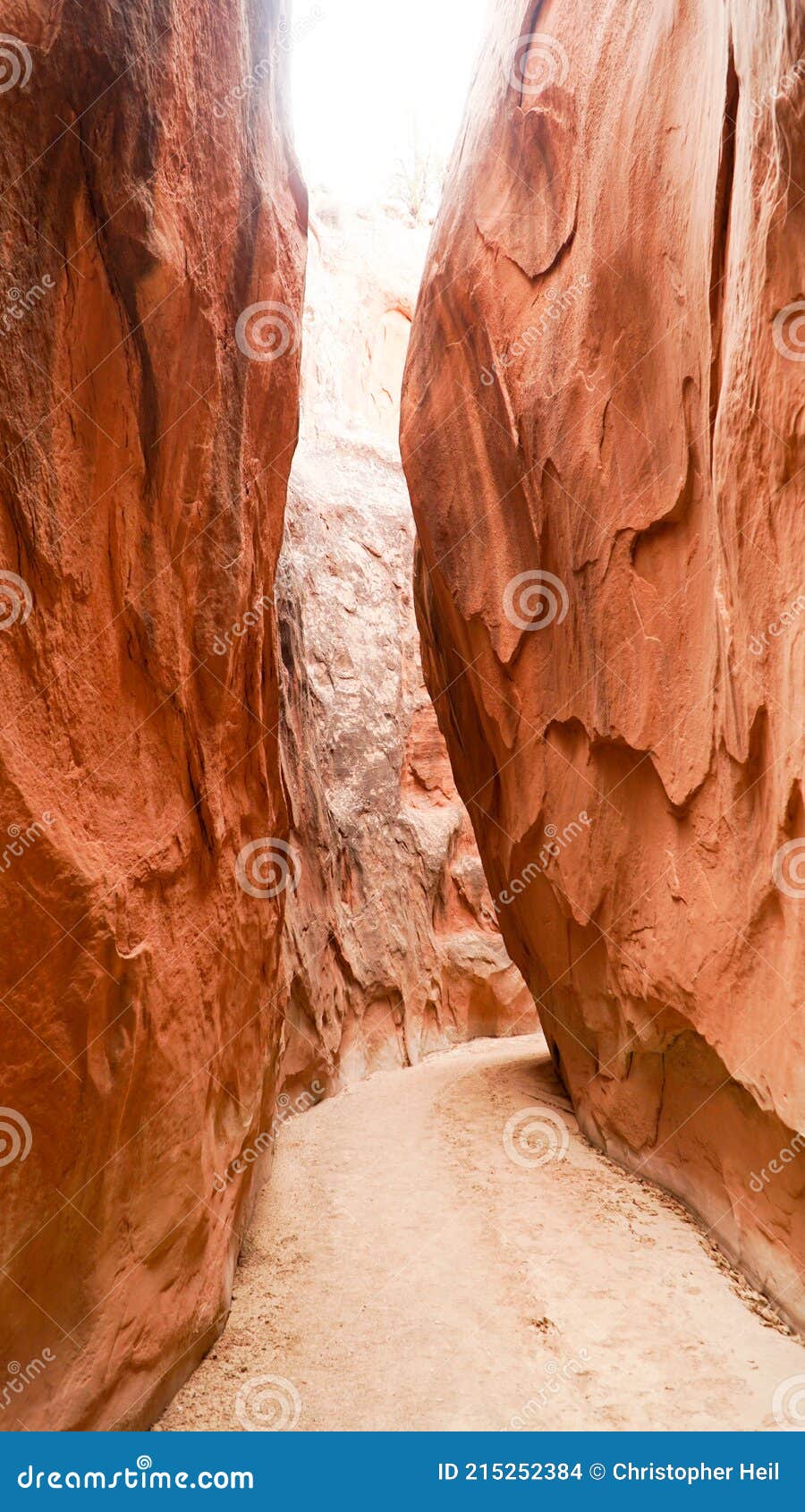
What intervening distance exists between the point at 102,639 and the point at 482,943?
11.8 meters

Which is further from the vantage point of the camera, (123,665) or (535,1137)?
(535,1137)

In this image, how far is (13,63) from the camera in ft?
10.6

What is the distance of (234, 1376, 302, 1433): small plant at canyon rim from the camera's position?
14.0 feet

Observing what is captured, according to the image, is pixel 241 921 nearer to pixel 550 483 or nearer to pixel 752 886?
pixel 752 886

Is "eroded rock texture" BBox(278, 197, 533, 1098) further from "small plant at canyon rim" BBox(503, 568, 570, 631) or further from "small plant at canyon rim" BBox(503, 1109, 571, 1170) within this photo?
"small plant at canyon rim" BBox(503, 568, 570, 631)

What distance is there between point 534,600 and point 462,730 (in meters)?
2.35

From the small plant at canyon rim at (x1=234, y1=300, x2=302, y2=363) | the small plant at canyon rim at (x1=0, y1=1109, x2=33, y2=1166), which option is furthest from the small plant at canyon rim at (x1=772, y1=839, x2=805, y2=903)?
the small plant at canyon rim at (x1=234, y1=300, x2=302, y2=363)

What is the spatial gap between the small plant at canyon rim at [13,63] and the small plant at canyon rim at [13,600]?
1603 mm

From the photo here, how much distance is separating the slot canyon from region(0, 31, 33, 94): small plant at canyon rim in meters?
0.02

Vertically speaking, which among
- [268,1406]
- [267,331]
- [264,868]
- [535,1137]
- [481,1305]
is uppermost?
[267,331]

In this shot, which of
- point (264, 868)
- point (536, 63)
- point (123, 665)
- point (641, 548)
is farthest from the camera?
point (536, 63)

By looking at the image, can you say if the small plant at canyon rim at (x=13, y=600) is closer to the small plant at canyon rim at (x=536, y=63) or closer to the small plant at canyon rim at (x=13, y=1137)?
the small plant at canyon rim at (x=13, y=1137)

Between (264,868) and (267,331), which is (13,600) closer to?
(267,331)

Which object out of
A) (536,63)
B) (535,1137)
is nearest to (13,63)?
(536,63)
